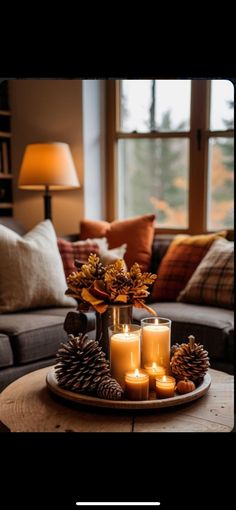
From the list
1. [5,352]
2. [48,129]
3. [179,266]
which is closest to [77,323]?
[5,352]

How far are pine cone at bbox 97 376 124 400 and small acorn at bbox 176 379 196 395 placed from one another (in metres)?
0.16

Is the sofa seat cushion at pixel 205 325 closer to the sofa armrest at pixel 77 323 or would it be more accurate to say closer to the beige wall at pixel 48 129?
the sofa armrest at pixel 77 323

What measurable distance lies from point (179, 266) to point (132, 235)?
409 mm

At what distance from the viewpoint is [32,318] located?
8.35 ft

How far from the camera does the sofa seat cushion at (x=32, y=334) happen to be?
7.83 feet

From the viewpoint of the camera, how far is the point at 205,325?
249cm

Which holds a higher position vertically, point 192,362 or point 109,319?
point 109,319

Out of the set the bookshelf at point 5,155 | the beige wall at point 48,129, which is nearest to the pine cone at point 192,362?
the beige wall at point 48,129

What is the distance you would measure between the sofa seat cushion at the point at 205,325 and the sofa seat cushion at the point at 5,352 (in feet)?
2.07
